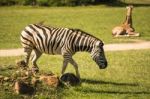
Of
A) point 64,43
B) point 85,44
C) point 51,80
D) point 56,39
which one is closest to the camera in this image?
point 51,80

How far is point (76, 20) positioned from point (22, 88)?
23155 mm

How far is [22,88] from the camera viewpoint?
1356cm

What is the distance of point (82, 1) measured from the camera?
4944 centimetres

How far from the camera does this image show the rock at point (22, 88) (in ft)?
44.2

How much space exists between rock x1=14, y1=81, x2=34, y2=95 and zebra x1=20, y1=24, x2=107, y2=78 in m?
1.74

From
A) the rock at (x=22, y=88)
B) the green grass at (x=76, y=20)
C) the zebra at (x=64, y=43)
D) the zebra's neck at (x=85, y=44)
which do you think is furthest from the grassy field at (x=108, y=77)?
the green grass at (x=76, y=20)

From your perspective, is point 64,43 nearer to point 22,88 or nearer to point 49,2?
point 22,88

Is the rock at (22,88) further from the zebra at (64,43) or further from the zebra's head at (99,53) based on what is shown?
the zebra's head at (99,53)

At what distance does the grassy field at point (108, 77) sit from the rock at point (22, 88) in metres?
0.20

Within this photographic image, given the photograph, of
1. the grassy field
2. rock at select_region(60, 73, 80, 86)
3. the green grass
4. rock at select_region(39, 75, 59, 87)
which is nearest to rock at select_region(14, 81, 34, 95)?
the grassy field

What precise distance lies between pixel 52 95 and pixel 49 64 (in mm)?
5297

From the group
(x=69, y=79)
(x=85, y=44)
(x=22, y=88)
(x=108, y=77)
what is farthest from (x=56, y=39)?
(x=108, y=77)

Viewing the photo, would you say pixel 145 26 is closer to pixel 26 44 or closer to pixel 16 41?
pixel 16 41

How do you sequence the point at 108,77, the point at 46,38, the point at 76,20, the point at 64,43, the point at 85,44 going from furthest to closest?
1. the point at 76,20
2. the point at 108,77
3. the point at 46,38
4. the point at 64,43
5. the point at 85,44
